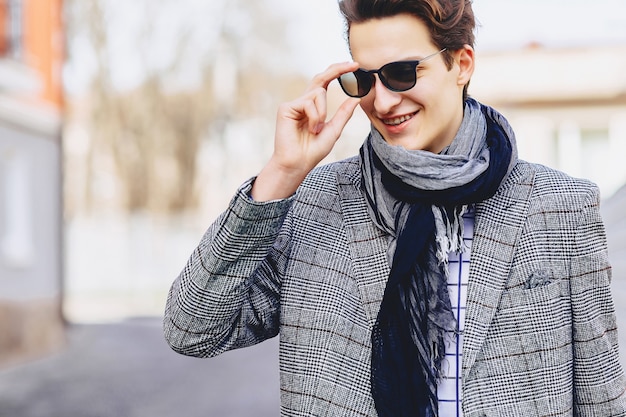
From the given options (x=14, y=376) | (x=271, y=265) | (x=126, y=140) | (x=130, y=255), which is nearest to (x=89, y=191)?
(x=126, y=140)

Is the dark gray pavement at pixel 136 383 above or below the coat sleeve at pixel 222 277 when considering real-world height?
below

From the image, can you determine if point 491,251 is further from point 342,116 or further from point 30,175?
point 30,175

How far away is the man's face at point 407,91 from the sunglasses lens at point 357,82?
0.05ft

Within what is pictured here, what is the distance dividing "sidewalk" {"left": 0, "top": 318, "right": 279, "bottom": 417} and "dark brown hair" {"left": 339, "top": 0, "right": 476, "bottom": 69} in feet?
24.2

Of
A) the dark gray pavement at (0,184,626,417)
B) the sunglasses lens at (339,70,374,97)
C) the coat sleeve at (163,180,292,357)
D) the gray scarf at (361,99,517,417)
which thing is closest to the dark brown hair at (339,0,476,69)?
the sunglasses lens at (339,70,374,97)

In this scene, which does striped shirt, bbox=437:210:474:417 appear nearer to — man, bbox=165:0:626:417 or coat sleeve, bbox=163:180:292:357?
man, bbox=165:0:626:417

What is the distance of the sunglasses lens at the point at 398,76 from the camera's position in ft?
6.62

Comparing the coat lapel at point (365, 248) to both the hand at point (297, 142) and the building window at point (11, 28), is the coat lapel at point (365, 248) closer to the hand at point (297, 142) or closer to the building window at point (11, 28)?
the hand at point (297, 142)

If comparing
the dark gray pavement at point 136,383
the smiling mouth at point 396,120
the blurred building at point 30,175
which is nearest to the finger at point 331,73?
the smiling mouth at point 396,120

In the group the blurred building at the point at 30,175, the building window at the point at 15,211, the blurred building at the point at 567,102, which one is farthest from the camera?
the blurred building at the point at 567,102

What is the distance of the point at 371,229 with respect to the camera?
2174 millimetres

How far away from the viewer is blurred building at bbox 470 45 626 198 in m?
18.7

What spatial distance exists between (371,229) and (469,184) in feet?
0.83

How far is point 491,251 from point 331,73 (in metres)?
0.55
